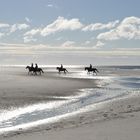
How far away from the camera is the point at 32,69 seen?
69.1 m

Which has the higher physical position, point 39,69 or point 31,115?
point 39,69

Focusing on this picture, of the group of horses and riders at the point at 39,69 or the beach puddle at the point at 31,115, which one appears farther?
the group of horses and riders at the point at 39,69

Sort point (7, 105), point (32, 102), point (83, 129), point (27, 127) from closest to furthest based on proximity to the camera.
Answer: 1. point (83, 129)
2. point (27, 127)
3. point (7, 105)
4. point (32, 102)

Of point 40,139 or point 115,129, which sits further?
point 115,129

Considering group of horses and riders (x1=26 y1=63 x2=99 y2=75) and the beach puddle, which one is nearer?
the beach puddle

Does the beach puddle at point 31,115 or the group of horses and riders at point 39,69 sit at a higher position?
the group of horses and riders at point 39,69

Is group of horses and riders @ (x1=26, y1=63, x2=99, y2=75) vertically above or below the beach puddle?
above

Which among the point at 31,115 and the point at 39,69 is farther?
the point at 39,69

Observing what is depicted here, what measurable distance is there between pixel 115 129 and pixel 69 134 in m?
1.35

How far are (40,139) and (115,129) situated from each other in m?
2.21

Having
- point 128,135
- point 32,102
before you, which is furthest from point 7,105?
point 128,135

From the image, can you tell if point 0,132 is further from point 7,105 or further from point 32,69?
point 32,69

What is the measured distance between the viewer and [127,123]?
11898mm

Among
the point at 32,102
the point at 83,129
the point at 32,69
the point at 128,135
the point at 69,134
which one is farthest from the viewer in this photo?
the point at 32,69
